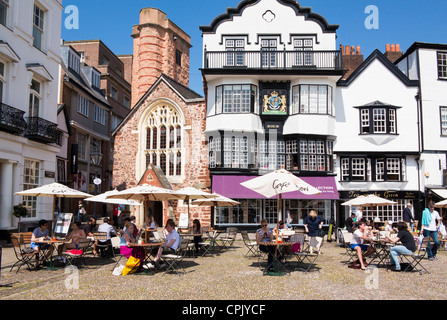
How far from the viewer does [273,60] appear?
25.8 metres

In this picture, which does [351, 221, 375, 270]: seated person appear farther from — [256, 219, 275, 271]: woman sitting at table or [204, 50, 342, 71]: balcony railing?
[204, 50, 342, 71]: balcony railing

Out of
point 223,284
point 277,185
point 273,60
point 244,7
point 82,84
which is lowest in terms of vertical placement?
point 223,284

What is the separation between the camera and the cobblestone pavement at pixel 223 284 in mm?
8000

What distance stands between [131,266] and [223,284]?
107 inches

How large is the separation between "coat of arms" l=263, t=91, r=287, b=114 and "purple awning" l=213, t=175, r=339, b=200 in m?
4.73

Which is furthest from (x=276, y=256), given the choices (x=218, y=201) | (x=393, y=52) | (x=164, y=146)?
(x=393, y=52)

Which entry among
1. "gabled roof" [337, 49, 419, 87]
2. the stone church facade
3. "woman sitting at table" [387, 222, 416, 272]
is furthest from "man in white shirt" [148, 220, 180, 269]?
"gabled roof" [337, 49, 419, 87]

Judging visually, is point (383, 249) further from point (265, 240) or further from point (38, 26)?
point (38, 26)

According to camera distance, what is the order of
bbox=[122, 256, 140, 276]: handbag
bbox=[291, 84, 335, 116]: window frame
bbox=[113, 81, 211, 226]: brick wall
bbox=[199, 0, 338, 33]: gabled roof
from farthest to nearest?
bbox=[199, 0, 338, 33]: gabled roof < bbox=[113, 81, 211, 226]: brick wall < bbox=[291, 84, 335, 116]: window frame < bbox=[122, 256, 140, 276]: handbag

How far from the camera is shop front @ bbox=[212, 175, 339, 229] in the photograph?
24203mm

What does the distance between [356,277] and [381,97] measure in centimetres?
1824

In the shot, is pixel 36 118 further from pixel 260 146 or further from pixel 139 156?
pixel 260 146

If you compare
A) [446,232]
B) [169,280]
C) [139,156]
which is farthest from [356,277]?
[139,156]

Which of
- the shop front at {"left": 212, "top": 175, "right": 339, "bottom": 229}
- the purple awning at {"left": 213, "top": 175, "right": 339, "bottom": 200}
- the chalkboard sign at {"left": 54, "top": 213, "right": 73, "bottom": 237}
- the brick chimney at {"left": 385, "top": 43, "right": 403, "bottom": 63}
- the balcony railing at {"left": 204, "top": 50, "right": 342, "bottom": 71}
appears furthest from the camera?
the brick chimney at {"left": 385, "top": 43, "right": 403, "bottom": 63}
